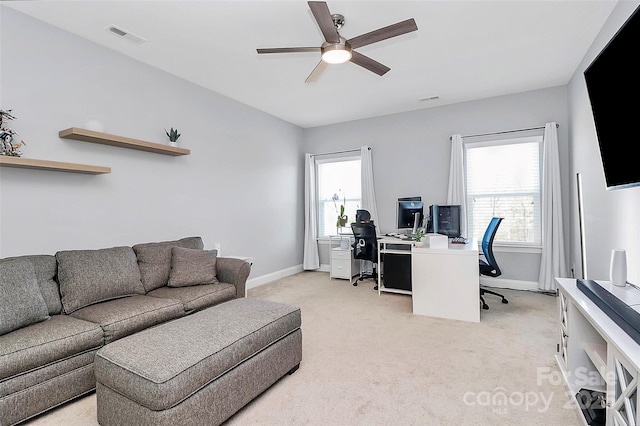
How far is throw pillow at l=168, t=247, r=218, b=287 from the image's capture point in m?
2.98

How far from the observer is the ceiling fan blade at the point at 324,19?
195 cm

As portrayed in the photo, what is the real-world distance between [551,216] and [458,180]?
1253 mm

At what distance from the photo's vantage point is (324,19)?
211cm

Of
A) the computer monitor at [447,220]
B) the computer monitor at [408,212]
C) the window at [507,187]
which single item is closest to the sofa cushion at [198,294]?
the computer monitor at [408,212]

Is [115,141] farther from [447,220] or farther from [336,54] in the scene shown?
[447,220]

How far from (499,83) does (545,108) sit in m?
0.82

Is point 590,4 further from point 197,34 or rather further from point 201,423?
point 201,423

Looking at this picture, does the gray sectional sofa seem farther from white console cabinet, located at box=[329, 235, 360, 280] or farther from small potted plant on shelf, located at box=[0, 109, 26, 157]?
white console cabinet, located at box=[329, 235, 360, 280]

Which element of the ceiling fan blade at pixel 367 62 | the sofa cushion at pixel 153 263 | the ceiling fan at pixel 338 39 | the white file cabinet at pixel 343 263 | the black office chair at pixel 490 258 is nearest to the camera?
the ceiling fan at pixel 338 39

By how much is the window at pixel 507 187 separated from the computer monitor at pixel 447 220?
48 cm

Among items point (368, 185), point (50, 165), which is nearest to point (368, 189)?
point (368, 185)

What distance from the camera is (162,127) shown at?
360cm

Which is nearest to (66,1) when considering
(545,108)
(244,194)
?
(244,194)

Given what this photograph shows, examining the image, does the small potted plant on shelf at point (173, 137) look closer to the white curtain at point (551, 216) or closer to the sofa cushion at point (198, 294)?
the sofa cushion at point (198, 294)
